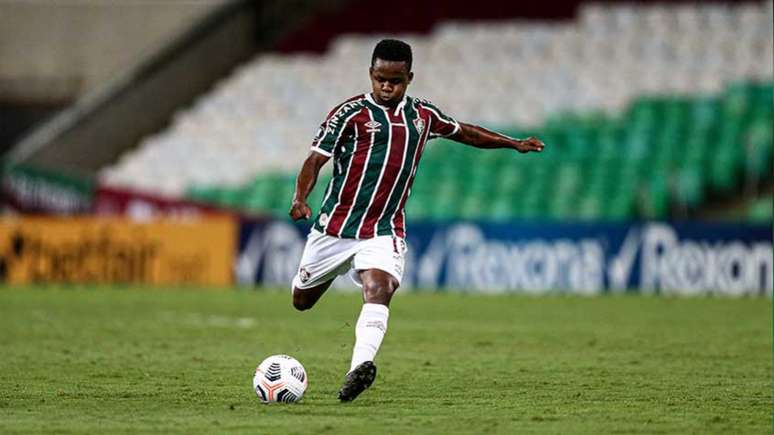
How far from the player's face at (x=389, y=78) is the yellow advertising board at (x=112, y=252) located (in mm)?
15282

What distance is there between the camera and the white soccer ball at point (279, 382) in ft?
28.8

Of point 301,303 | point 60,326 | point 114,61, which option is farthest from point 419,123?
point 114,61

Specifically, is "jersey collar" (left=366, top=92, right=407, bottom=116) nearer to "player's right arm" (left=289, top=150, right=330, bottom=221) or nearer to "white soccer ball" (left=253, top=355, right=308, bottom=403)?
"player's right arm" (left=289, top=150, right=330, bottom=221)

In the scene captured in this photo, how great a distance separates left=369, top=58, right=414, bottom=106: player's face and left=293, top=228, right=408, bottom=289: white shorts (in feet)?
2.81

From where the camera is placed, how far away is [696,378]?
1047 cm

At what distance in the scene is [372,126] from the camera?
9.34m

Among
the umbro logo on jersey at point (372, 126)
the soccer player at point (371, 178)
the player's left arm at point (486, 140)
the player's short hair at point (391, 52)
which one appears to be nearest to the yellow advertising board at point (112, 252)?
the player's left arm at point (486, 140)

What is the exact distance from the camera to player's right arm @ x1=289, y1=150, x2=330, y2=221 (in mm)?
8961

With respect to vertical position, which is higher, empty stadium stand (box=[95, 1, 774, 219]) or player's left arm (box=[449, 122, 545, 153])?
empty stadium stand (box=[95, 1, 774, 219])

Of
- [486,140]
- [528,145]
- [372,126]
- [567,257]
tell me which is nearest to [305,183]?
[372,126]

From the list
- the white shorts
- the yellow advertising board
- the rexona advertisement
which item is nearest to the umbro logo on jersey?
the white shorts

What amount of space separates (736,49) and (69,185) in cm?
1202

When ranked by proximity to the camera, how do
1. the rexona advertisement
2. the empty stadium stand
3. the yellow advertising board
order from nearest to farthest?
the rexona advertisement, the yellow advertising board, the empty stadium stand

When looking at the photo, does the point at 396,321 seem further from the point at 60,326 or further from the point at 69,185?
the point at 69,185
